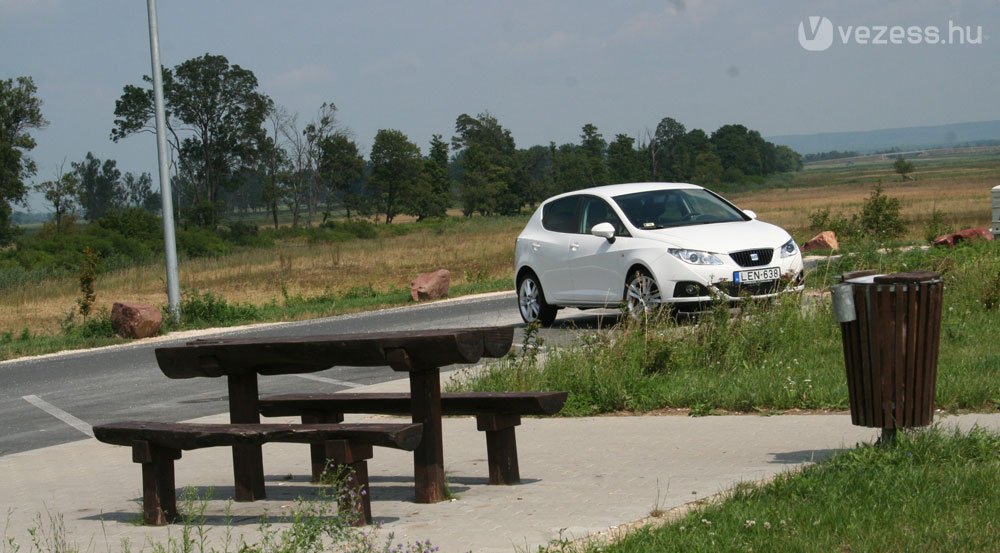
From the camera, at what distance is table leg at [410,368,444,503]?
629 cm

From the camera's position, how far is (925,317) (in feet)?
20.2

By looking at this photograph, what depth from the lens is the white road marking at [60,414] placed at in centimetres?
1067

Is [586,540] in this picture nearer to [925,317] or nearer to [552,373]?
[925,317]

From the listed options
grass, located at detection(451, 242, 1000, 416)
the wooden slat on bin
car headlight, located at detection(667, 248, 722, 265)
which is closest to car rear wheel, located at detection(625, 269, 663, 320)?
car headlight, located at detection(667, 248, 722, 265)

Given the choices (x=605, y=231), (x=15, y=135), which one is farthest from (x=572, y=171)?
(x=605, y=231)

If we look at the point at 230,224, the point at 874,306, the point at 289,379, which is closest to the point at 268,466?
the point at 874,306

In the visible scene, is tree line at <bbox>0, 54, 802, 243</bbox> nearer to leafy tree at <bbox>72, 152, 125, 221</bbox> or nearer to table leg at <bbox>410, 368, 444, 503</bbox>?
leafy tree at <bbox>72, 152, 125, 221</bbox>

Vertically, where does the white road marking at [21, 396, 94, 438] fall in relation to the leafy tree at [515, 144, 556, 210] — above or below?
below

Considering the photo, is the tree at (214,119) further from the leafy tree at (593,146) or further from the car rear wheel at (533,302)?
the car rear wheel at (533,302)

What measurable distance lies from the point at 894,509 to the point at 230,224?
81.9 meters

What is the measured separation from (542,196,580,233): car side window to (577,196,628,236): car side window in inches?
5.6

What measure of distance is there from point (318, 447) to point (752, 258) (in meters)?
8.29

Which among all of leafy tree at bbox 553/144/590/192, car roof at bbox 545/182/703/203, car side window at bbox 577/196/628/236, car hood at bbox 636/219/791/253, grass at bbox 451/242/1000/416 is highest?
leafy tree at bbox 553/144/590/192

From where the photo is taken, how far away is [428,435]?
6.30 m
